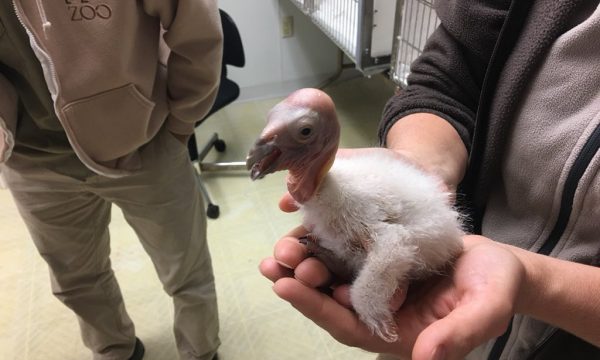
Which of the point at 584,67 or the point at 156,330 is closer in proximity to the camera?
the point at 584,67

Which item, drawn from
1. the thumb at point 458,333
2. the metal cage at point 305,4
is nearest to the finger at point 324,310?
the thumb at point 458,333

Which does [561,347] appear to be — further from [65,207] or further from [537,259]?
[65,207]

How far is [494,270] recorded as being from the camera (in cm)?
52

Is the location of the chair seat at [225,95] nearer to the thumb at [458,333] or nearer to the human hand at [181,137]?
the human hand at [181,137]

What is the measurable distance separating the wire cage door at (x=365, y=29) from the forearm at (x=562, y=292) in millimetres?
1253

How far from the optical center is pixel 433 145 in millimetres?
745

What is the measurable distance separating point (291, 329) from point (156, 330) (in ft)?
1.46

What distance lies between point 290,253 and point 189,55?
0.57 meters

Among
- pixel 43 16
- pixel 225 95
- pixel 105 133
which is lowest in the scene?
pixel 225 95

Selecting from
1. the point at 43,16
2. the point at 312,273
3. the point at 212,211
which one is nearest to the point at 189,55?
the point at 43,16

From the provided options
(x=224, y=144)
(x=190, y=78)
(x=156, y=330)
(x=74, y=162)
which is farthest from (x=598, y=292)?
(x=224, y=144)

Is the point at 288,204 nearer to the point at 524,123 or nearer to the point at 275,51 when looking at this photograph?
the point at 524,123

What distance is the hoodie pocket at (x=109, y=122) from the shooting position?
2.97ft

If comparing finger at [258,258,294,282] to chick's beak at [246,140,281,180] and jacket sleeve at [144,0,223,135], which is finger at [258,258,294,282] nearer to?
chick's beak at [246,140,281,180]
